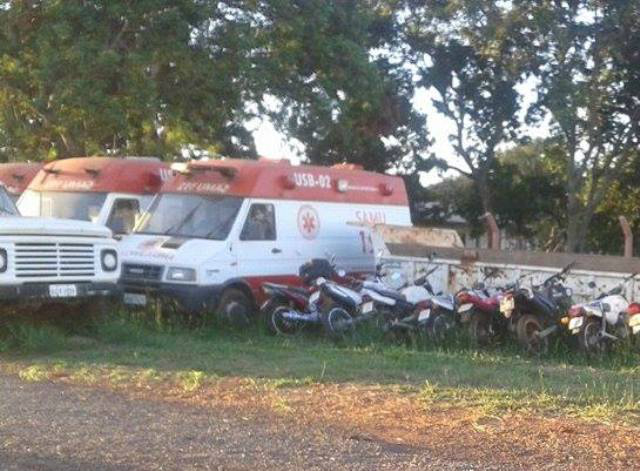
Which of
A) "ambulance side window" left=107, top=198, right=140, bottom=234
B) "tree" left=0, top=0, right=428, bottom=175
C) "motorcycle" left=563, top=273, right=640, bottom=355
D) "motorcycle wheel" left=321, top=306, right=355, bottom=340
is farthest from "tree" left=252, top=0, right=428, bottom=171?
"motorcycle" left=563, top=273, right=640, bottom=355

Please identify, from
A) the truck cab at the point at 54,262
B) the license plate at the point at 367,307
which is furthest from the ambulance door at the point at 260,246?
the truck cab at the point at 54,262

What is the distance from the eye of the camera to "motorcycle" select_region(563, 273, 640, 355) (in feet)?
41.1

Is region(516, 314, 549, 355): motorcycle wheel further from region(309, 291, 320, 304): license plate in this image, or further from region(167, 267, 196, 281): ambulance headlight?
region(167, 267, 196, 281): ambulance headlight

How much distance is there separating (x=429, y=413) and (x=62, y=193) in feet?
34.0

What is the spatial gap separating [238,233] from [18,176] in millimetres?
5770

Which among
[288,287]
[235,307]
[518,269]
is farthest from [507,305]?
[235,307]

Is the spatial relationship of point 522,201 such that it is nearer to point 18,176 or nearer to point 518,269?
point 18,176

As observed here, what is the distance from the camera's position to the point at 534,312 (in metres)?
13.3

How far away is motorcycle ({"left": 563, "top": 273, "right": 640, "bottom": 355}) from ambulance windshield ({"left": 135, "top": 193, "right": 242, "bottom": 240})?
17.2ft

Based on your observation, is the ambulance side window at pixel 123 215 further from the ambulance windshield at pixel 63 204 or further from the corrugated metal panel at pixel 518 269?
the corrugated metal panel at pixel 518 269

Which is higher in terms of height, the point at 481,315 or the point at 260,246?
the point at 260,246

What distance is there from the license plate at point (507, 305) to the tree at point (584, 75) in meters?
14.6

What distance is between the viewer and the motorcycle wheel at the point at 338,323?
45.9 ft

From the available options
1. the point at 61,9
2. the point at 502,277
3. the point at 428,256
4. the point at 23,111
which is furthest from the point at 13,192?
the point at 502,277
